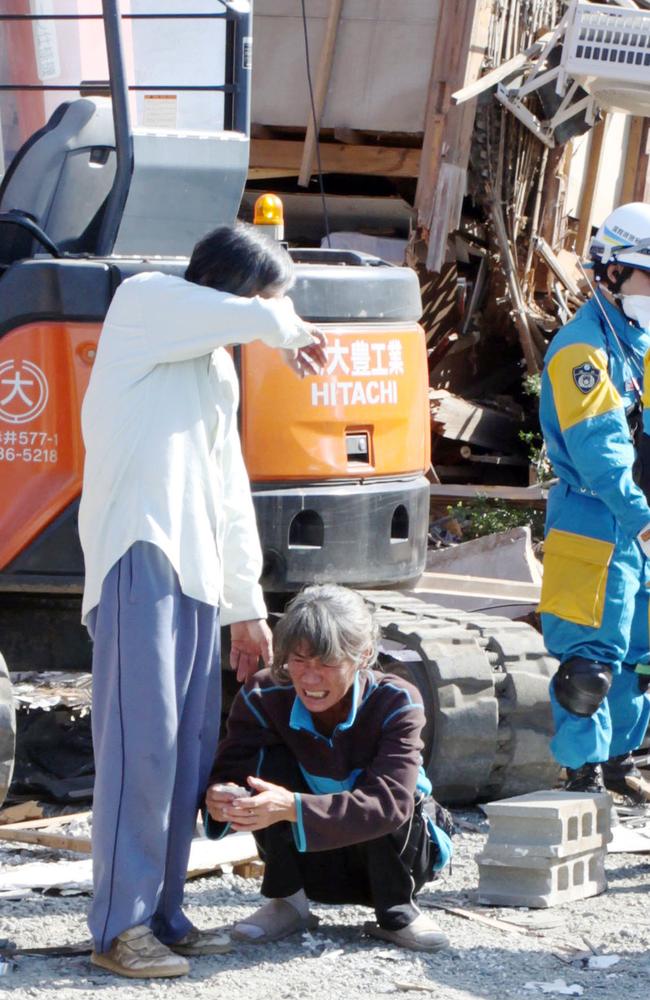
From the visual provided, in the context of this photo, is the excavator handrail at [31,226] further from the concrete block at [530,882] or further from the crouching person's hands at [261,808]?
the concrete block at [530,882]

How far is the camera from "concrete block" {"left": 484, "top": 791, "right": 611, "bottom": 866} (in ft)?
15.4

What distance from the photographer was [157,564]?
3.90 m

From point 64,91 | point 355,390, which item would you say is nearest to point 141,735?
point 355,390

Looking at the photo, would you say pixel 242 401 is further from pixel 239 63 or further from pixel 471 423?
pixel 471 423

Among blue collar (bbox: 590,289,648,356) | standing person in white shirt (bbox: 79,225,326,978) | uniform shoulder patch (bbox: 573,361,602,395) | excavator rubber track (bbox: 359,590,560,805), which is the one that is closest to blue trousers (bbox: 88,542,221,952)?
standing person in white shirt (bbox: 79,225,326,978)

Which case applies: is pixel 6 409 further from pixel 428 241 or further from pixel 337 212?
Result: pixel 337 212

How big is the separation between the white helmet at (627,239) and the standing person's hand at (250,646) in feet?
6.08

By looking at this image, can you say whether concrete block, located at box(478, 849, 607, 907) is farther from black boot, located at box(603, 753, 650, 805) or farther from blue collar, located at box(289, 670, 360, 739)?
black boot, located at box(603, 753, 650, 805)

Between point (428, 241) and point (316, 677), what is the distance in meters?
6.81

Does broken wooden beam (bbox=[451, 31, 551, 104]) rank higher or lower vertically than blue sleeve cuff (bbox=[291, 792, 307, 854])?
higher

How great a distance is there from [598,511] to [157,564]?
1.87 metres

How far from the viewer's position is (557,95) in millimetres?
10789

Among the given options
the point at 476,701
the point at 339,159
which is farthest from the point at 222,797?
the point at 339,159

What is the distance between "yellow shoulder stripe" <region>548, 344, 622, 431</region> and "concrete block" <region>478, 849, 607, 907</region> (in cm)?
131
